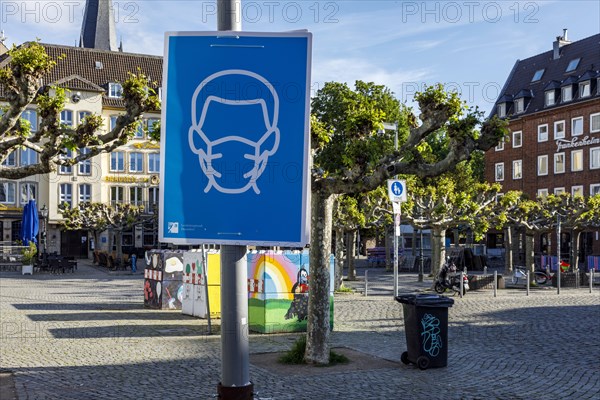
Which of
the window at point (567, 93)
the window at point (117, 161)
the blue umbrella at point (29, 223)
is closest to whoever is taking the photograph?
the blue umbrella at point (29, 223)

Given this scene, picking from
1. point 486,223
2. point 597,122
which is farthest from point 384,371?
point 597,122

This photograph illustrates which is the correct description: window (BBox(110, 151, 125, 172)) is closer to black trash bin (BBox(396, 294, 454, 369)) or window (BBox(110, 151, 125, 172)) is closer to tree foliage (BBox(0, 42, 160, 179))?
tree foliage (BBox(0, 42, 160, 179))

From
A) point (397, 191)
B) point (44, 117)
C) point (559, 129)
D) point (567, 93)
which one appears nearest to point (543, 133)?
point (559, 129)

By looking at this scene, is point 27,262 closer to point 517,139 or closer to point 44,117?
point 44,117

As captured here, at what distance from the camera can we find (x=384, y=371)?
34.7 feet

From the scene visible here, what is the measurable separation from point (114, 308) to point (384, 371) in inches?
440

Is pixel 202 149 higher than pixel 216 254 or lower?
higher

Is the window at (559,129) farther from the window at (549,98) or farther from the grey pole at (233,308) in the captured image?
the grey pole at (233,308)

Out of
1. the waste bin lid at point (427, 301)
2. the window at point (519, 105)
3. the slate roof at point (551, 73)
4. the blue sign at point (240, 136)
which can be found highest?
the slate roof at point (551, 73)

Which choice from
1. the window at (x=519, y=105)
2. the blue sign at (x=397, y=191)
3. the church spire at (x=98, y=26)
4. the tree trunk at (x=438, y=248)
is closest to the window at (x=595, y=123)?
the window at (x=519, y=105)

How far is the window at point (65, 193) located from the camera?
61.8 m

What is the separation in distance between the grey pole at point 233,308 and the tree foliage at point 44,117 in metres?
7.76

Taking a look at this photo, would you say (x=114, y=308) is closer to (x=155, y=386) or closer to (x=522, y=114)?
(x=155, y=386)

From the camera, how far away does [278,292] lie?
14.9 m
